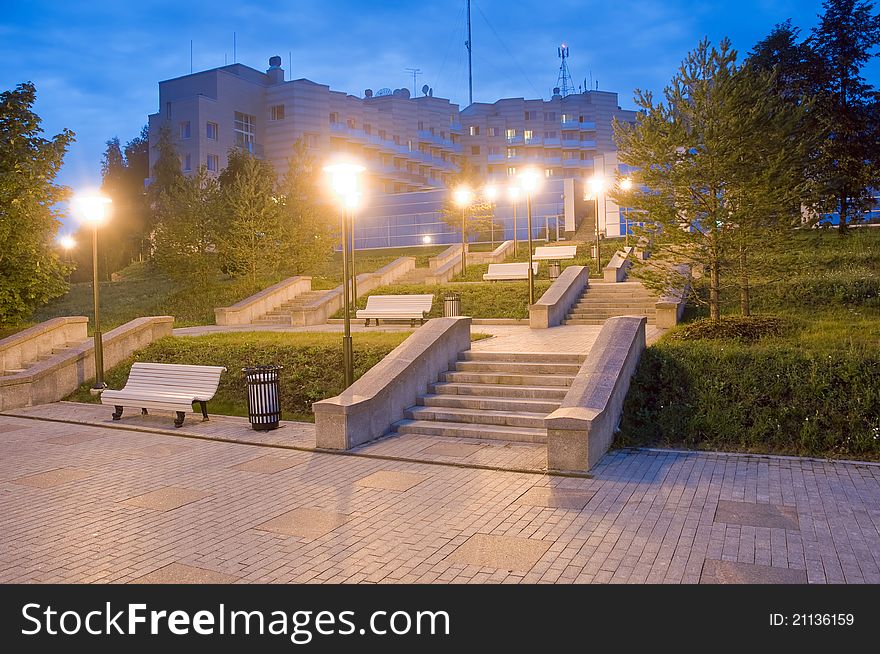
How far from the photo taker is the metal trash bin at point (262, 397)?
10648 mm

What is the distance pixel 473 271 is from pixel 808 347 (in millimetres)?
20346

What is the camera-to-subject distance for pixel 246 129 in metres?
63.1

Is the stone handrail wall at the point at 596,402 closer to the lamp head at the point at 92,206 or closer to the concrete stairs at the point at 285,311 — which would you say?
the lamp head at the point at 92,206

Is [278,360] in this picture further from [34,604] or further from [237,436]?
[34,604]

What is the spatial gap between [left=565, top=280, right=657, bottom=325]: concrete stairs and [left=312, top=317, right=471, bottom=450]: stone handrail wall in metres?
6.84

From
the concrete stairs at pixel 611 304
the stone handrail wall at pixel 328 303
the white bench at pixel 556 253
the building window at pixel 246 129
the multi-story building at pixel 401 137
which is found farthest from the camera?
the building window at pixel 246 129

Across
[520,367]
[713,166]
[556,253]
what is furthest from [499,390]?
[556,253]

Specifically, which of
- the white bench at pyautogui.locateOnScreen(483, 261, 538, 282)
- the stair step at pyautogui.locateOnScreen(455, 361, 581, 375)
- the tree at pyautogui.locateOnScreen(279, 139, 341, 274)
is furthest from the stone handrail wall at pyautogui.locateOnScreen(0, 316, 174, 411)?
the white bench at pyautogui.locateOnScreen(483, 261, 538, 282)

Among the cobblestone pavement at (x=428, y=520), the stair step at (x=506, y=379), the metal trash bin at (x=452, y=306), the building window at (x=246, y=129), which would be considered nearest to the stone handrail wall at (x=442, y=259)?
the metal trash bin at (x=452, y=306)

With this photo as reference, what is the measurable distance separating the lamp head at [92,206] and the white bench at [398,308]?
7.69 m

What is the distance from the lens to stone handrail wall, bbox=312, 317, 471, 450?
9352 millimetres

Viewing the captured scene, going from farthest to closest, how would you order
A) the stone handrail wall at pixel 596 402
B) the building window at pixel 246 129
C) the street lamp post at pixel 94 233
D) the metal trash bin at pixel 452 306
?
the building window at pixel 246 129
the metal trash bin at pixel 452 306
the street lamp post at pixel 94 233
the stone handrail wall at pixel 596 402

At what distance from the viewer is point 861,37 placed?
27234 mm

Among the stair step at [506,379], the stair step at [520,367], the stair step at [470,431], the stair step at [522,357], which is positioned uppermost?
the stair step at [522,357]
